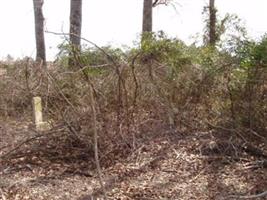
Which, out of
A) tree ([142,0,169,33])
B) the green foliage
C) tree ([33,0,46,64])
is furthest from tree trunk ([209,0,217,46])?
the green foliage

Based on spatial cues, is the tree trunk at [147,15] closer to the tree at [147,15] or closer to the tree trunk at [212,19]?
the tree at [147,15]

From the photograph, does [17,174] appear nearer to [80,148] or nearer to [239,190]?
[80,148]

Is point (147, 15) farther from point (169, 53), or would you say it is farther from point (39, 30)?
point (169, 53)

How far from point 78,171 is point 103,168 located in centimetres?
22

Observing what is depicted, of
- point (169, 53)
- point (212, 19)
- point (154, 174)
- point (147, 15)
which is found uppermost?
point (212, 19)

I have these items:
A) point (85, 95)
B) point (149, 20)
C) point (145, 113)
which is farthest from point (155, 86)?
point (149, 20)

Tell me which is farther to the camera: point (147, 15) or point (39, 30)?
point (147, 15)

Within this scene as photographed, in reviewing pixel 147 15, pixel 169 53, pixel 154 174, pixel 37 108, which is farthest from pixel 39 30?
pixel 154 174

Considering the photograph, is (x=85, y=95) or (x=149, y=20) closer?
(x=85, y=95)

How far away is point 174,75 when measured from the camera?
5.92 m

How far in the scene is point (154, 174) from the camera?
15.5 ft

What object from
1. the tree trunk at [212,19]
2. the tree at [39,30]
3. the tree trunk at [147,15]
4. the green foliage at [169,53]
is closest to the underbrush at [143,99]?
the green foliage at [169,53]

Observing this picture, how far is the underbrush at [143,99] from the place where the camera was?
501cm

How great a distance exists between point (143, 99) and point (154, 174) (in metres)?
0.99
